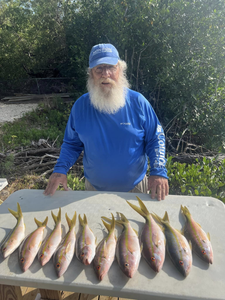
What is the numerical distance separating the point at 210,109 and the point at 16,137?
520cm

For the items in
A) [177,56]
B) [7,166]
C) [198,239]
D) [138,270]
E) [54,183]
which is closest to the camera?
[138,270]

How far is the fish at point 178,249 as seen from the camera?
1.24 m

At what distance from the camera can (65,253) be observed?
1.35 m

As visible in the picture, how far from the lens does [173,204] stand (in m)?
1.82

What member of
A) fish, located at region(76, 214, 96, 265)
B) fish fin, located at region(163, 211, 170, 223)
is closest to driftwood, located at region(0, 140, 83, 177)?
fish, located at region(76, 214, 96, 265)

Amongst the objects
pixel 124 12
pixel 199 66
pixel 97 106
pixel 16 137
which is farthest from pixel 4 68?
pixel 97 106

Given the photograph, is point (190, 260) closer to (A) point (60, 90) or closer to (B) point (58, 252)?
(B) point (58, 252)

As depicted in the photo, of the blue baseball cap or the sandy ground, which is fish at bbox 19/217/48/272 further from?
the sandy ground

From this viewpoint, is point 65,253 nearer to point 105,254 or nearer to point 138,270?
point 105,254

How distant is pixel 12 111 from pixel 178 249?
10819 millimetres

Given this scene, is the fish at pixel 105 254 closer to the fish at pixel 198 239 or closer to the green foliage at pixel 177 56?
the fish at pixel 198 239

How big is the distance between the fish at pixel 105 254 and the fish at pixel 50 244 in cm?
30

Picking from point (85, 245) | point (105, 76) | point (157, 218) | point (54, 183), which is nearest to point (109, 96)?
point (105, 76)

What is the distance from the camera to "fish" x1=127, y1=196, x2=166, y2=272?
1.28 metres
